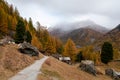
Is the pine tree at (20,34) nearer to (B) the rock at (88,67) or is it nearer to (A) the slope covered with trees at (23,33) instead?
(A) the slope covered with trees at (23,33)

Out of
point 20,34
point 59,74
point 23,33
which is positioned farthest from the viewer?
point 23,33

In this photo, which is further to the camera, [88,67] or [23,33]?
[23,33]

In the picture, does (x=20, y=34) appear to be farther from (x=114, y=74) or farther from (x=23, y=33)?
(x=114, y=74)

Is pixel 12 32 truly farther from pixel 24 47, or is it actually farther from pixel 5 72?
pixel 5 72

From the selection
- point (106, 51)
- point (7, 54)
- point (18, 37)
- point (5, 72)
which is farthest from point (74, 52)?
point (5, 72)

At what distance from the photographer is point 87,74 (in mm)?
61656

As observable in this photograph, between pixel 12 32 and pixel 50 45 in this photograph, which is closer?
pixel 50 45

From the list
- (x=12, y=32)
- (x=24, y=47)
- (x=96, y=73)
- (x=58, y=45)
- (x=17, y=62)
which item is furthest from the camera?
(x=58, y=45)

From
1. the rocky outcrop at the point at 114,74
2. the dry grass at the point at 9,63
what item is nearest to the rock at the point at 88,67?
the rocky outcrop at the point at 114,74

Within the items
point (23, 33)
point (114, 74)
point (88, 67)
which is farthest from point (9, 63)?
point (23, 33)

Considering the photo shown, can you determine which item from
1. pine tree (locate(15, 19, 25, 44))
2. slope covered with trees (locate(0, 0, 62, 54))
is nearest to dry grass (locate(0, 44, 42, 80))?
pine tree (locate(15, 19, 25, 44))

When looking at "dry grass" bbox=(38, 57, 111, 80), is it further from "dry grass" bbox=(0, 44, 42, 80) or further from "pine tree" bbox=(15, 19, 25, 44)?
"pine tree" bbox=(15, 19, 25, 44)

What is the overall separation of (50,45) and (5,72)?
293 feet

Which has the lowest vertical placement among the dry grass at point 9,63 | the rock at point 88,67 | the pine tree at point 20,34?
the rock at point 88,67
